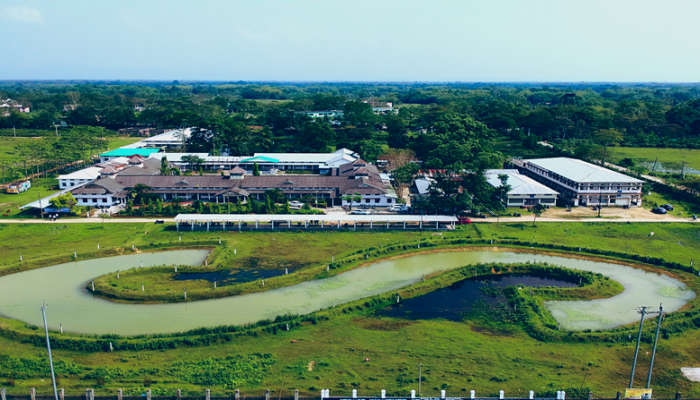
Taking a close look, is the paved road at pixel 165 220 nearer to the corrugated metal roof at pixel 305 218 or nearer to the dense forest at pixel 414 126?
the corrugated metal roof at pixel 305 218

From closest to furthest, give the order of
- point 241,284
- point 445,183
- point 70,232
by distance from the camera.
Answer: point 241,284 < point 70,232 < point 445,183

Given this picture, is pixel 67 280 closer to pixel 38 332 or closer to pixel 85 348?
pixel 38 332

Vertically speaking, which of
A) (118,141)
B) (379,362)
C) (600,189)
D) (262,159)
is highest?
(118,141)

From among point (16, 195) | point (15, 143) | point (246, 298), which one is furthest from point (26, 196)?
point (15, 143)

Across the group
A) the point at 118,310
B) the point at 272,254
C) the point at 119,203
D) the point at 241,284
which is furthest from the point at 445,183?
the point at 119,203

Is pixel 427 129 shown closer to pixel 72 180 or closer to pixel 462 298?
pixel 72 180

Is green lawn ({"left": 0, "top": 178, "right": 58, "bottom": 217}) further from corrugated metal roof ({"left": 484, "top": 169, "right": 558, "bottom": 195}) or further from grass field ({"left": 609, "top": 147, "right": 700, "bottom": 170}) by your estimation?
grass field ({"left": 609, "top": 147, "right": 700, "bottom": 170})
